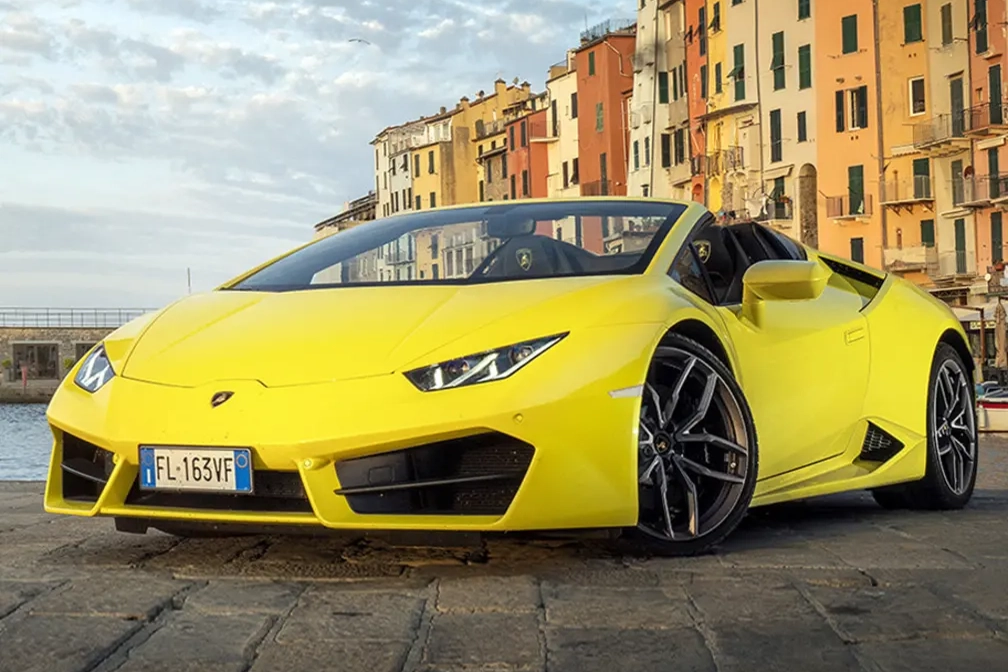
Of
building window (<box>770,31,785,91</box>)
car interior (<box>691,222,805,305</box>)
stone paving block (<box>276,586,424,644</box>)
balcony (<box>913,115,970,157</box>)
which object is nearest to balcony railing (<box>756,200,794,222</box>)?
building window (<box>770,31,785,91</box>)

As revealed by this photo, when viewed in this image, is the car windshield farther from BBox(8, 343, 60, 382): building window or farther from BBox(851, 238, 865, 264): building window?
BBox(8, 343, 60, 382): building window

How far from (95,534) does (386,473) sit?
158 cm

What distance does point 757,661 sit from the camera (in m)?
3.04

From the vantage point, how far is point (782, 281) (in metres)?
5.08

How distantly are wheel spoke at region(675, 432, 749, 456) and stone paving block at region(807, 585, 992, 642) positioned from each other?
2.51 feet

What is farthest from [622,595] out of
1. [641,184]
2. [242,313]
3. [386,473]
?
[641,184]

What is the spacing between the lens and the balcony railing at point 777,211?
5838cm

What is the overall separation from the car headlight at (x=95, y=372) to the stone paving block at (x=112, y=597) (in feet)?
2.24

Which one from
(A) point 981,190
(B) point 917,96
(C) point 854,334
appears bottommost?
(C) point 854,334

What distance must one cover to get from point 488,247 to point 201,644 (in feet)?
7.70

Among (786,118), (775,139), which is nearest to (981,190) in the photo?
(786,118)

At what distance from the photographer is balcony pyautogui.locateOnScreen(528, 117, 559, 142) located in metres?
80.2

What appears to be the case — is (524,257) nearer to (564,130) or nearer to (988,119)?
(988,119)

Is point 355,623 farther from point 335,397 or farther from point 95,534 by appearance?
point 95,534
